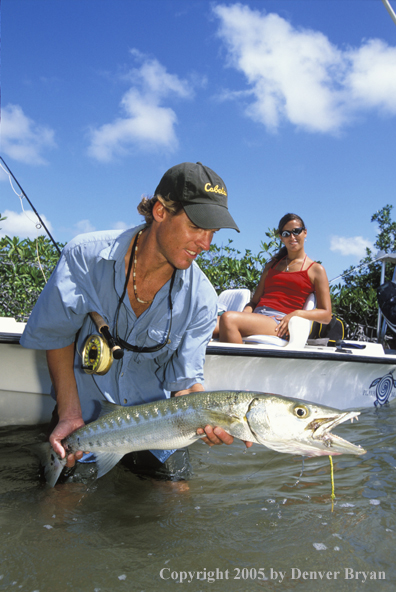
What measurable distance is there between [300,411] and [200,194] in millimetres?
1305

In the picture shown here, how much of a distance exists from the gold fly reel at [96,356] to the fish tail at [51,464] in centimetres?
55

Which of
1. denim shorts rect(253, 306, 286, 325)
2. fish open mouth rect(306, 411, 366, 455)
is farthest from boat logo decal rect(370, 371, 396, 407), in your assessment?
fish open mouth rect(306, 411, 366, 455)

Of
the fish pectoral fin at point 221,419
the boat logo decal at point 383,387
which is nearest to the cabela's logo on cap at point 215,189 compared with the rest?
the fish pectoral fin at point 221,419

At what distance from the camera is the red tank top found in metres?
5.25

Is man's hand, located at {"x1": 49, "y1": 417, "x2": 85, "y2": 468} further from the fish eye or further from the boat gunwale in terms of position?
the boat gunwale

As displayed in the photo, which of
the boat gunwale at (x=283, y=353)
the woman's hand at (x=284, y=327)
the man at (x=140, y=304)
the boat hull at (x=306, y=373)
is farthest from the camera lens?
the woman's hand at (x=284, y=327)

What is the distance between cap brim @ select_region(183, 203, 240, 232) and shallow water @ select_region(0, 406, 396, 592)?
172 cm

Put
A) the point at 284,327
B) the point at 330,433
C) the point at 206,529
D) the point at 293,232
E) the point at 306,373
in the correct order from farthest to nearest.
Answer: the point at 293,232 → the point at 284,327 → the point at 306,373 → the point at 206,529 → the point at 330,433

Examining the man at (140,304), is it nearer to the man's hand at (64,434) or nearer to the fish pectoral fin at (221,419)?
the man's hand at (64,434)

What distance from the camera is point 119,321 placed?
3010mm

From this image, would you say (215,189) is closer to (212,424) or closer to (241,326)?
(212,424)

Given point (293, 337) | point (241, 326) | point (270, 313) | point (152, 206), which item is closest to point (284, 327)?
point (293, 337)

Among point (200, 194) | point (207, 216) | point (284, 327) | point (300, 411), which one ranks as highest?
point (200, 194)

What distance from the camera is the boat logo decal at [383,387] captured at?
5434mm
